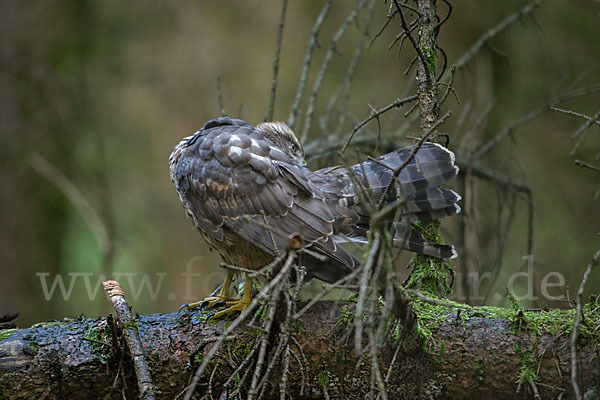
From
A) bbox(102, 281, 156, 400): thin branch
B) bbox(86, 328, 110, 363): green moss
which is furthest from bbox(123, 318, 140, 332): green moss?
bbox(86, 328, 110, 363): green moss

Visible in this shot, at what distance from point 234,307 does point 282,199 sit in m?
0.69

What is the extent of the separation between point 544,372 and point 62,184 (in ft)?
15.1

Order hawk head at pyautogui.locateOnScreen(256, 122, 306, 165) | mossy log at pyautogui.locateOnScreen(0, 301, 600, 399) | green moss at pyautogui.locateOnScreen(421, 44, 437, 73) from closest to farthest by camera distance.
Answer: mossy log at pyautogui.locateOnScreen(0, 301, 600, 399)
green moss at pyautogui.locateOnScreen(421, 44, 437, 73)
hawk head at pyautogui.locateOnScreen(256, 122, 306, 165)

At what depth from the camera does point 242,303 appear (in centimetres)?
331

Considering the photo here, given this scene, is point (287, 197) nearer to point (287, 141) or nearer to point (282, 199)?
point (282, 199)

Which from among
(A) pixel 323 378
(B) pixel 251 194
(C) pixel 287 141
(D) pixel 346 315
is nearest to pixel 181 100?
(C) pixel 287 141

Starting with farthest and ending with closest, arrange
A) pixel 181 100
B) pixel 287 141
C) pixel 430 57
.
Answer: pixel 181 100 → pixel 287 141 → pixel 430 57

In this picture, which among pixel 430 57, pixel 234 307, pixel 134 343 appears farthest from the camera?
pixel 234 307

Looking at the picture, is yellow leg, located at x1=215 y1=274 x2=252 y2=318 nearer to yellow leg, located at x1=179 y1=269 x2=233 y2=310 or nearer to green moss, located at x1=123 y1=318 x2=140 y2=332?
yellow leg, located at x1=179 y1=269 x2=233 y2=310

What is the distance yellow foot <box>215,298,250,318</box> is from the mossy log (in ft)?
0.16

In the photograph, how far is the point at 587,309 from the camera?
2.64m

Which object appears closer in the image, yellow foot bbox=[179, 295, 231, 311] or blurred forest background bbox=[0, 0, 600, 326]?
yellow foot bbox=[179, 295, 231, 311]

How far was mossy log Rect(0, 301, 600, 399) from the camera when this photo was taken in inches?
101

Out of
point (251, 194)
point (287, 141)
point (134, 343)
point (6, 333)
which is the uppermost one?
point (287, 141)
